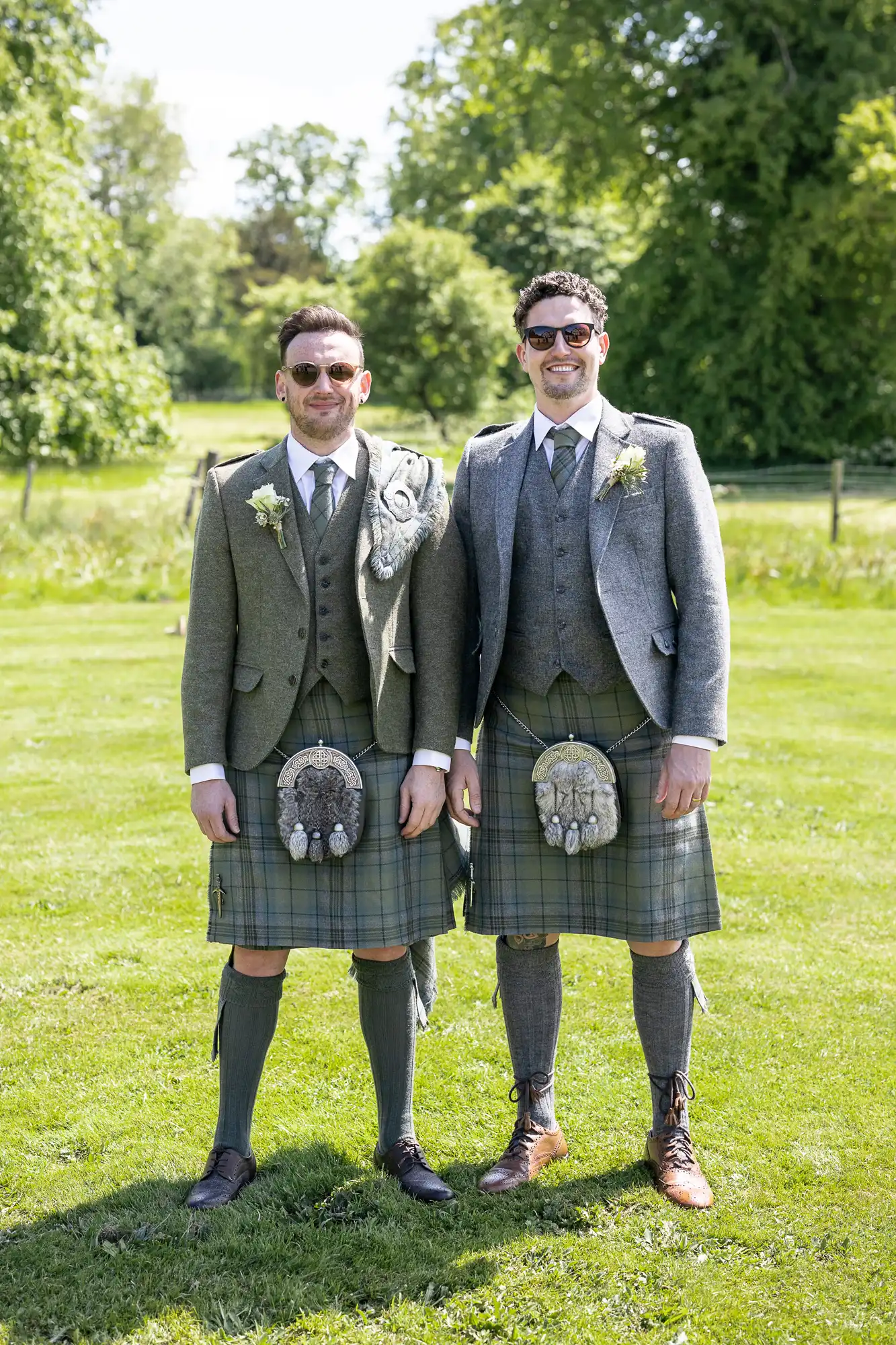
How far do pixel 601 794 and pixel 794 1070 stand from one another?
1248 mm

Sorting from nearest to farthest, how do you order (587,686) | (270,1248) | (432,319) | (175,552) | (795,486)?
(270,1248) → (587,686) → (175,552) → (795,486) → (432,319)

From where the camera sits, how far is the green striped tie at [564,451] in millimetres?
3049

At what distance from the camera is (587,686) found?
303cm

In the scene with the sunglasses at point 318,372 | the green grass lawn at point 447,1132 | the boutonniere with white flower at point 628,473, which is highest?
the sunglasses at point 318,372

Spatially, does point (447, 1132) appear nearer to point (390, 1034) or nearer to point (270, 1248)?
point (390, 1034)

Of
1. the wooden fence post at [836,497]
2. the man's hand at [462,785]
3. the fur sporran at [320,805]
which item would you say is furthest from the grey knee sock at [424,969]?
the wooden fence post at [836,497]

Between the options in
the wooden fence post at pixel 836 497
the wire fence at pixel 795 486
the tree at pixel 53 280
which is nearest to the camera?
the wooden fence post at pixel 836 497

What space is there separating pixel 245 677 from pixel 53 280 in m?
15.2

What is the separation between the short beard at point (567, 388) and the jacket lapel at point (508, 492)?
14 centimetres

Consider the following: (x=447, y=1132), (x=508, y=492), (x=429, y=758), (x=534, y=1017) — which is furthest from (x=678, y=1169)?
(x=508, y=492)

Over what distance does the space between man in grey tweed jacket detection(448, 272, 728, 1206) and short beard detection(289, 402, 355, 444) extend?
0.34m

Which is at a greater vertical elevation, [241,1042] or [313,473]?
[313,473]

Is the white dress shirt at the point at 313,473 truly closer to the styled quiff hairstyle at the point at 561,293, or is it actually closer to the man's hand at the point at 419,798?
the man's hand at the point at 419,798

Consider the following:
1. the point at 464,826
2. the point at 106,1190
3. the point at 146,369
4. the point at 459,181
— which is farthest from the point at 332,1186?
the point at 459,181
